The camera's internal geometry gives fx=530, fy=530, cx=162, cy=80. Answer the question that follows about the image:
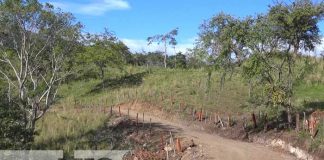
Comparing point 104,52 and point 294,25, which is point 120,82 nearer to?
point 104,52

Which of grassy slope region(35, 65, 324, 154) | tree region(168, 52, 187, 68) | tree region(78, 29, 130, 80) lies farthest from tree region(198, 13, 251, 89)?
tree region(168, 52, 187, 68)

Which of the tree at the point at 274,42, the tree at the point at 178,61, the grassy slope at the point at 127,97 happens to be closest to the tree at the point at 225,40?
the tree at the point at 274,42

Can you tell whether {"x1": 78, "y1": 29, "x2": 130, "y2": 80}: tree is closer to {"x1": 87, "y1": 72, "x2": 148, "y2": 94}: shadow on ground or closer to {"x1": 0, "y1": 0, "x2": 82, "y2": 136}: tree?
{"x1": 87, "y1": 72, "x2": 148, "y2": 94}: shadow on ground

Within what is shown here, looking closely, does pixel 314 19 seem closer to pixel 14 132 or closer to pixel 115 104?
pixel 14 132

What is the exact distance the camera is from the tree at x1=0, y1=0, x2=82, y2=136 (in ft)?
81.4

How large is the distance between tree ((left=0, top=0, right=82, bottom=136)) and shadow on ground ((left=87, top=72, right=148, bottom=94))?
23083mm

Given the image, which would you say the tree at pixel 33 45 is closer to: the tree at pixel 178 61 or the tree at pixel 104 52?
the tree at pixel 104 52

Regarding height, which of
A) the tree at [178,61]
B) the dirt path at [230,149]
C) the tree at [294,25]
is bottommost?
the dirt path at [230,149]

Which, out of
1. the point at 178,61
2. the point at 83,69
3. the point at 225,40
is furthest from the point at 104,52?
the point at 178,61

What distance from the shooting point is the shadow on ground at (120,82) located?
51250 mm

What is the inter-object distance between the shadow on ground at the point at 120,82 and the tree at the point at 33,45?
75.7 feet

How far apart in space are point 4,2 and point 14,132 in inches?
297

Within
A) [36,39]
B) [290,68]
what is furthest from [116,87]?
[290,68]

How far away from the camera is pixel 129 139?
27.2 m
